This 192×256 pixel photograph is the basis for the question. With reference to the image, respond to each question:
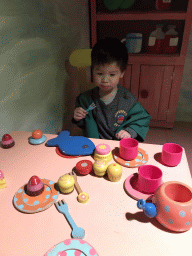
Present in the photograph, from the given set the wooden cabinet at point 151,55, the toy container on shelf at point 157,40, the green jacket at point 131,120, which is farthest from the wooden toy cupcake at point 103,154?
the toy container on shelf at point 157,40

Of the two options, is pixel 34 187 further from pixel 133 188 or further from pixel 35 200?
pixel 133 188

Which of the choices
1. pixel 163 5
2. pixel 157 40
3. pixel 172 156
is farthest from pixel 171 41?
pixel 172 156

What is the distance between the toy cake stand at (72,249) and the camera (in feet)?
1.52

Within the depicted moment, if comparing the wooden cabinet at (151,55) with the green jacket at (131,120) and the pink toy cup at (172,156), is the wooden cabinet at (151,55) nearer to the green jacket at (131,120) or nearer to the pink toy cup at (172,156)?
the green jacket at (131,120)

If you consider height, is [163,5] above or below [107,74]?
above

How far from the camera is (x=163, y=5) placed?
A: 5.65 feet

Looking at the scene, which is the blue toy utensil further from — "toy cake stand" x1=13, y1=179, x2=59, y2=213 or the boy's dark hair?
the boy's dark hair

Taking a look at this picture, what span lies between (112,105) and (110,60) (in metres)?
0.25

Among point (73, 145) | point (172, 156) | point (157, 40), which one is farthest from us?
point (157, 40)

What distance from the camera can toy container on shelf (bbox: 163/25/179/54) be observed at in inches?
70.5

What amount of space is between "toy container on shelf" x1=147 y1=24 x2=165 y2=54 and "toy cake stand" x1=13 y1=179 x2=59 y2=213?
5.30 feet

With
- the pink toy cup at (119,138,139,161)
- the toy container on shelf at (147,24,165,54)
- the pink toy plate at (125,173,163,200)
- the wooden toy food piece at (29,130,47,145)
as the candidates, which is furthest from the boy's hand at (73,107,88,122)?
the toy container on shelf at (147,24,165,54)

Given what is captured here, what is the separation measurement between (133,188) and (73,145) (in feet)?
0.96

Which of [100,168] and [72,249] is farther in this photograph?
[100,168]
